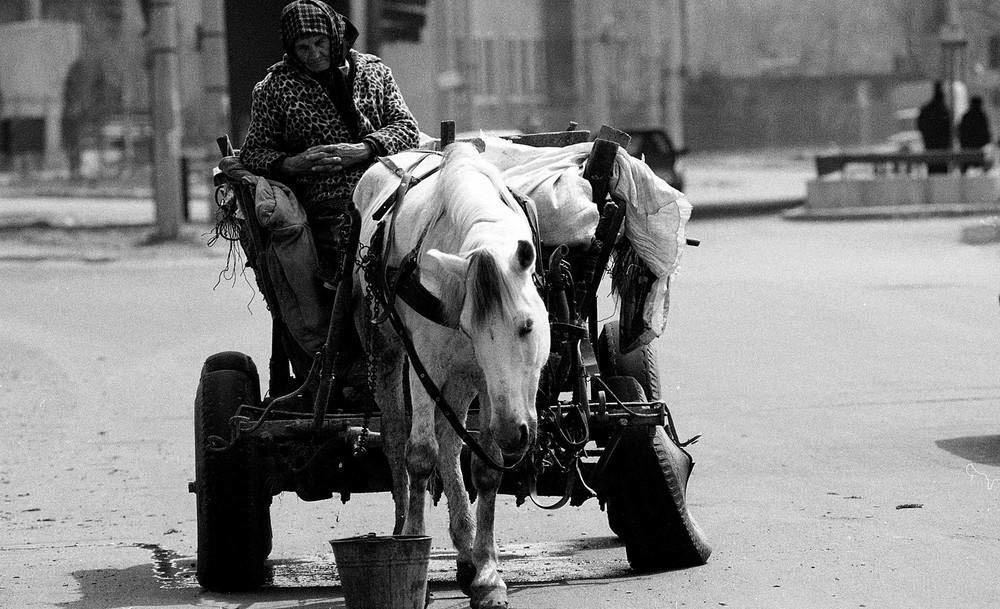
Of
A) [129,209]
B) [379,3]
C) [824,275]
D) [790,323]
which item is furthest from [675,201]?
[129,209]

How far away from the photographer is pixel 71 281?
22.5 metres

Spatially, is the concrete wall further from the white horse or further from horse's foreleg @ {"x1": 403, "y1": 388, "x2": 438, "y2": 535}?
horse's foreleg @ {"x1": 403, "y1": 388, "x2": 438, "y2": 535}

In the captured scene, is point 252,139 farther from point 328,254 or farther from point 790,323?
point 790,323

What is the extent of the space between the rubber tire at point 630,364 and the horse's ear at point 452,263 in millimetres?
1964

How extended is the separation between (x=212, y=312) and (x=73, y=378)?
4.16m

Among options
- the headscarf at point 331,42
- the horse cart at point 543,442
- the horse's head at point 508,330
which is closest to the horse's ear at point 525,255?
the horse's head at point 508,330

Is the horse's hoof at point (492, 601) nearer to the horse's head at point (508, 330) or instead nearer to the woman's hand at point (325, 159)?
the horse's head at point (508, 330)

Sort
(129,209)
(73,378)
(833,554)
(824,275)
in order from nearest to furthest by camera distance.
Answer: (833,554) → (73,378) → (824,275) → (129,209)

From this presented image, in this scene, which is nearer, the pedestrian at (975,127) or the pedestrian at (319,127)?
the pedestrian at (319,127)

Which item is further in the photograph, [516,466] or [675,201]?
[675,201]

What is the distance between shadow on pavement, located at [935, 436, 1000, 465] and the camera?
33.1 feet

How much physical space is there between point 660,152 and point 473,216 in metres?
30.7

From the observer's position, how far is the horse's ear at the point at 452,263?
5828mm

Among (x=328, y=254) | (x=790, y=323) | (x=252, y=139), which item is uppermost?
(x=252, y=139)
